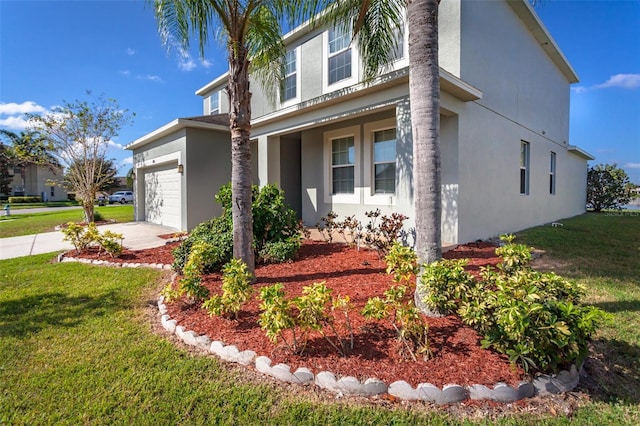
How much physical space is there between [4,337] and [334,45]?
33.7 ft

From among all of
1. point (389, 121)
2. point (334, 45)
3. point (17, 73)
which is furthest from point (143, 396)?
point (17, 73)

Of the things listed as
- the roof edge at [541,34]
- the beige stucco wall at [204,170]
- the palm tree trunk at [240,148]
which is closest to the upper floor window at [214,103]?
the beige stucco wall at [204,170]

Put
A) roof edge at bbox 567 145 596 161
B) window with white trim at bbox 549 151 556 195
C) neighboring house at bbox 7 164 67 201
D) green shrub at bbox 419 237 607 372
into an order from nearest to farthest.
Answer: green shrub at bbox 419 237 607 372
window with white trim at bbox 549 151 556 195
roof edge at bbox 567 145 596 161
neighboring house at bbox 7 164 67 201

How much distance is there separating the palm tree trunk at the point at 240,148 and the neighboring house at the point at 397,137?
10.9ft

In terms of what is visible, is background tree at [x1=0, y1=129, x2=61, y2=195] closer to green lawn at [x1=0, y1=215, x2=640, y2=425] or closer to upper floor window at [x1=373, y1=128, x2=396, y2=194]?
green lawn at [x1=0, y1=215, x2=640, y2=425]

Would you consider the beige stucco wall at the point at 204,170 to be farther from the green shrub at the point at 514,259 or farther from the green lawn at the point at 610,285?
the green lawn at the point at 610,285

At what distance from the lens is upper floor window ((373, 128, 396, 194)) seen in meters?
8.39

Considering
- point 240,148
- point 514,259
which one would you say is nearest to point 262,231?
point 240,148

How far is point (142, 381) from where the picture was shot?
9.38 feet

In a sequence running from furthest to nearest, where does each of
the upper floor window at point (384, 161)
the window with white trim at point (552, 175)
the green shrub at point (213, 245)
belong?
1. the window with white trim at point (552, 175)
2. the upper floor window at point (384, 161)
3. the green shrub at point (213, 245)

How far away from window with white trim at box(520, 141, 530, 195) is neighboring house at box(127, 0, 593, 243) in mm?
39

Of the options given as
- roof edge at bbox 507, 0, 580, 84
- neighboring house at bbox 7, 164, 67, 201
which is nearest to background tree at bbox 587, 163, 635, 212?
roof edge at bbox 507, 0, 580, 84

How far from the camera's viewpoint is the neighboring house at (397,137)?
7.61 metres

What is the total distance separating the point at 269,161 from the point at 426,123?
7.71m
